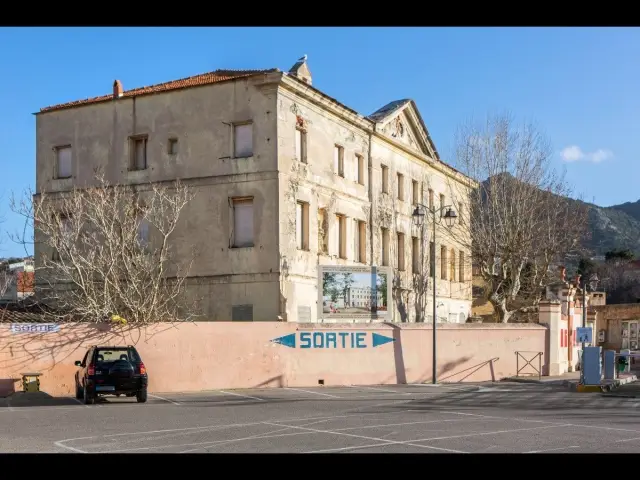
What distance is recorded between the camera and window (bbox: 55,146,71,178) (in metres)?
39.3

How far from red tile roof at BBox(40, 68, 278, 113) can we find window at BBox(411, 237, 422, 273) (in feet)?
48.5

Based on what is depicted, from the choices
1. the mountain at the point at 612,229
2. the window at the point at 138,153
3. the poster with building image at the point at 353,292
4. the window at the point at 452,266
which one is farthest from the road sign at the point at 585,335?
the mountain at the point at 612,229

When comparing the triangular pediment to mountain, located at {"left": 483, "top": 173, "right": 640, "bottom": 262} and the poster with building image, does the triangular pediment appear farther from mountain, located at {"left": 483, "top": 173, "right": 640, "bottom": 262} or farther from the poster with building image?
mountain, located at {"left": 483, "top": 173, "right": 640, "bottom": 262}

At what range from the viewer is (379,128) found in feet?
140

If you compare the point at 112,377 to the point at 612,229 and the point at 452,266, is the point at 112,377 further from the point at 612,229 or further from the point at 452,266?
the point at 612,229

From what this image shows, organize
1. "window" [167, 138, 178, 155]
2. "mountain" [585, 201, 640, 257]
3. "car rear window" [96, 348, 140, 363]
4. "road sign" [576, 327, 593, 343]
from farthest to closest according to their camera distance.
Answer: "mountain" [585, 201, 640, 257] < "window" [167, 138, 178, 155] < "road sign" [576, 327, 593, 343] < "car rear window" [96, 348, 140, 363]

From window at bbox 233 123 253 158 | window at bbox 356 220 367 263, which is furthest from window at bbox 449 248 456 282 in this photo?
window at bbox 233 123 253 158

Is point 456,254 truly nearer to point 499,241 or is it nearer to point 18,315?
point 499,241

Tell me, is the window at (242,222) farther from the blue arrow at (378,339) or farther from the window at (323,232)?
the blue arrow at (378,339)

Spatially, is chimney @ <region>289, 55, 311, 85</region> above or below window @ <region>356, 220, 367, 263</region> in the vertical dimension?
above

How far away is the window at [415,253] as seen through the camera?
47.1 metres

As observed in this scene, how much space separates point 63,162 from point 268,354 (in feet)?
52.0
